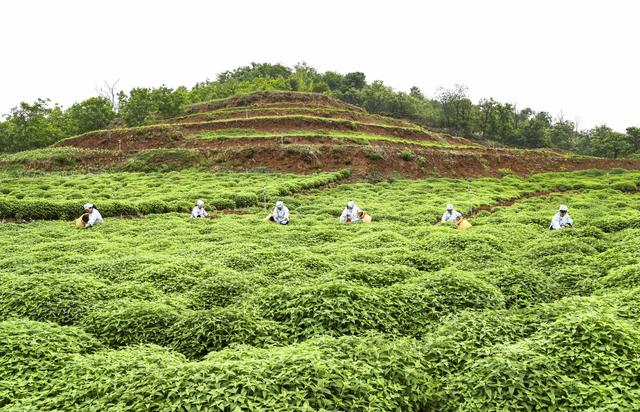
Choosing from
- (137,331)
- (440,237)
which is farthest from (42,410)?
(440,237)

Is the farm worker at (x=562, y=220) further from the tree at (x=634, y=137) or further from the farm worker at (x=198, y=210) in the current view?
the tree at (x=634, y=137)

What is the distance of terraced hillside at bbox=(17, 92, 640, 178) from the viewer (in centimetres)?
4406

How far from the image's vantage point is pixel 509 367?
596cm

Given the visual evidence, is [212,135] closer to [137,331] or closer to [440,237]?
[440,237]

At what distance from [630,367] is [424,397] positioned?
267 centimetres

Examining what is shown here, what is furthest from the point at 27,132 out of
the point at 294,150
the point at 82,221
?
the point at 82,221

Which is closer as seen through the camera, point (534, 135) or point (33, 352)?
point (33, 352)

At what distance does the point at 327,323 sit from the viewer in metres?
8.05

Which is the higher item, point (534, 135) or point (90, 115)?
point (90, 115)

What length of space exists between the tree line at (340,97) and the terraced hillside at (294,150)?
470 inches

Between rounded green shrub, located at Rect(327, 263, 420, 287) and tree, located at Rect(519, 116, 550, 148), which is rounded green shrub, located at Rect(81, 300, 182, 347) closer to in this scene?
rounded green shrub, located at Rect(327, 263, 420, 287)

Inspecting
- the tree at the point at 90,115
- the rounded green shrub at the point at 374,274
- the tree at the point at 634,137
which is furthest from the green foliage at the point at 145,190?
the tree at the point at 634,137

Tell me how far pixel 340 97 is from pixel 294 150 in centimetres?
6601

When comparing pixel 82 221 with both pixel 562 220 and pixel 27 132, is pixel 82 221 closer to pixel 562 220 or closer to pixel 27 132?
pixel 562 220
